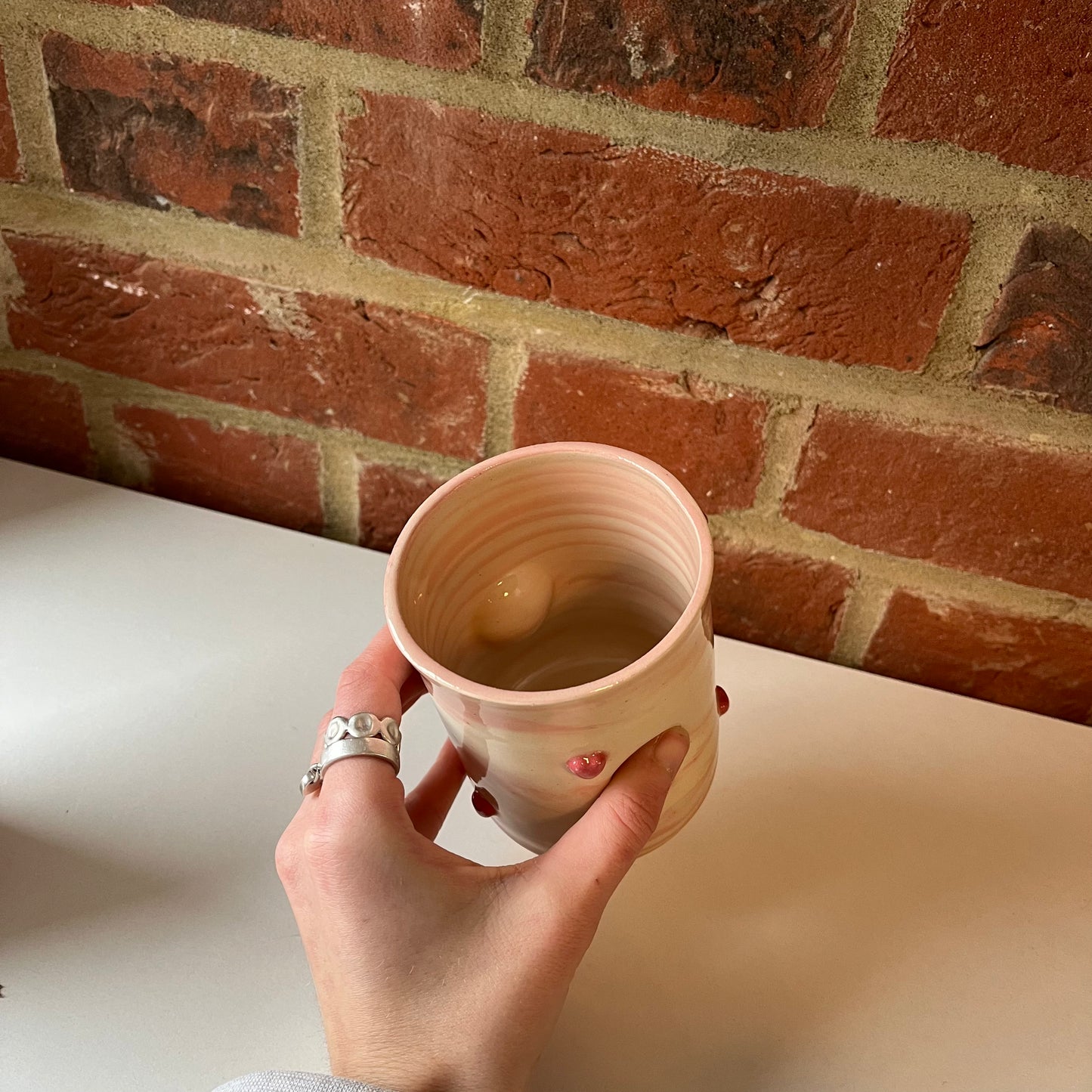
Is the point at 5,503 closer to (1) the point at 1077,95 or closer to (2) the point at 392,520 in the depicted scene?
(2) the point at 392,520

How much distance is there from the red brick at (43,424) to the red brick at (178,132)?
6.7 inches

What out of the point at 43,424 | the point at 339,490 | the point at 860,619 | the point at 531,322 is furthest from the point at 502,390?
the point at 43,424

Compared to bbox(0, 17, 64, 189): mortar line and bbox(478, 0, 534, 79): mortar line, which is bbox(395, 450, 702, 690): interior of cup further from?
bbox(0, 17, 64, 189): mortar line

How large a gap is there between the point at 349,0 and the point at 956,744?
496mm

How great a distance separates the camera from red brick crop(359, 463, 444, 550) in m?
0.68

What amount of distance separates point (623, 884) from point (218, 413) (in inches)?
15.6

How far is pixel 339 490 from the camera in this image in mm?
710

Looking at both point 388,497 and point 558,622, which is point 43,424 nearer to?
point 388,497

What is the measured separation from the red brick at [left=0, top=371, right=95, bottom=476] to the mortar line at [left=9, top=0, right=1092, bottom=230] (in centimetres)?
25

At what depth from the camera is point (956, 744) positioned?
0.59m

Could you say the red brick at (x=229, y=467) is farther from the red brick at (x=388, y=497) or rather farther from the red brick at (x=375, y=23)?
the red brick at (x=375, y=23)

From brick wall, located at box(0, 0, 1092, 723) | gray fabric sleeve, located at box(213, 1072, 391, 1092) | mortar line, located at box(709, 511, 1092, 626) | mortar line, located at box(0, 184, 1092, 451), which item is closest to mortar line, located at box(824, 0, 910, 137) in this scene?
brick wall, located at box(0, 0, 1092, 723)

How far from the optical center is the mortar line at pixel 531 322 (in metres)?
0.54

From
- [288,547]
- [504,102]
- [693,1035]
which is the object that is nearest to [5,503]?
[288,547]
